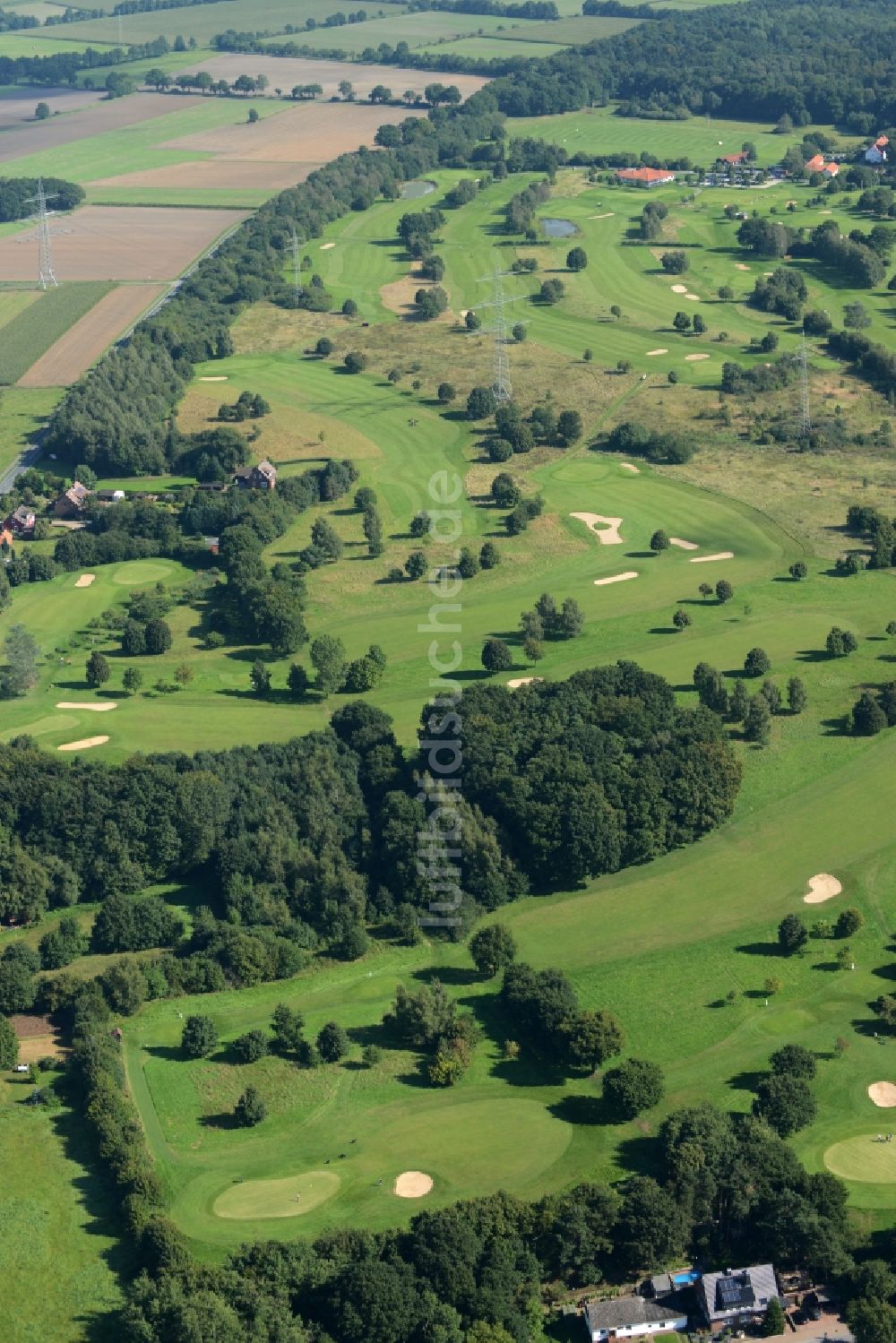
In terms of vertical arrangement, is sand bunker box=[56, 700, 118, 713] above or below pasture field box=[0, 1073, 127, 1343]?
above

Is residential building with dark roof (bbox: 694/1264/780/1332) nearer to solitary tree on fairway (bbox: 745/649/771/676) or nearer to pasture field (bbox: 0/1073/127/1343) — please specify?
pasture field (bbox: 0/1073/127/1343)

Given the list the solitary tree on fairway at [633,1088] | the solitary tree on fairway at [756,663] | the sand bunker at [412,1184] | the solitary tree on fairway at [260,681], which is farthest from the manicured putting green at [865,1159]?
the solitary tree on fairway at [260,681]

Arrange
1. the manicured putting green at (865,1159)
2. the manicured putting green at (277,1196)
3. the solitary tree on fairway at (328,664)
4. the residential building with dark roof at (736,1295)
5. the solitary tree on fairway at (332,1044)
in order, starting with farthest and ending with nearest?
the solitary tree on fairway at (328,664) → the solitary tree on fairway at (332,1044) → the manicured putting green at (865,1159) → the manicured putting green at (277,1196) → the residential building with dark roof at (736,1295)

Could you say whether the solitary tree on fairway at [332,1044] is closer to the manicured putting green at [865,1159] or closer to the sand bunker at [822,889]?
the manicured putting green at [865,1159]

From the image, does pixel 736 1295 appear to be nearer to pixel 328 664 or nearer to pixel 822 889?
pixel 822 889

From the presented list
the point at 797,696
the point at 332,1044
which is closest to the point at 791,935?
the point at 332,1044

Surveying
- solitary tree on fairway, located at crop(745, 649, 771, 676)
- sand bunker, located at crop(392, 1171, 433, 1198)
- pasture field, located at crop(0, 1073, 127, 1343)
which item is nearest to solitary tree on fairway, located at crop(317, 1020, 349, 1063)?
sand bunker, located at crop(392, 1171, 433, 1198)
